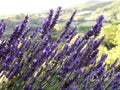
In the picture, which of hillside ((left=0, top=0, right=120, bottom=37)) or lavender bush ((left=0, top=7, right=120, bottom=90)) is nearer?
lavender bush ((left=0, top=7, right=120, bottom=90))

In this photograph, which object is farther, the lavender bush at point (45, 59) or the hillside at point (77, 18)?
the hillside at point (77, 18)

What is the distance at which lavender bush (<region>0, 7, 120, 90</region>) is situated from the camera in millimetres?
2611

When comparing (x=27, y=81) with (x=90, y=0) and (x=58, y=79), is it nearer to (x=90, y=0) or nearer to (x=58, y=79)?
(x=58, y=79)

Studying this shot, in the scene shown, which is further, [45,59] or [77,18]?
[77,18]

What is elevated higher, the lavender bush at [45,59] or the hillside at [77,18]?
the hillside at [77,18]

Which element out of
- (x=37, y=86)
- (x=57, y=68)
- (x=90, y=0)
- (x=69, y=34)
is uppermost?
(x=90, y=0)

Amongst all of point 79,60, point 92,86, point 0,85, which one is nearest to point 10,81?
point 0,85

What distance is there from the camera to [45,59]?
9.28 ft

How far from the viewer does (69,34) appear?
3.42 metres

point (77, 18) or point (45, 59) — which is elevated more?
point (77, 18)

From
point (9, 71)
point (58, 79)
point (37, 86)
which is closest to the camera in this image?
point (9, 71)

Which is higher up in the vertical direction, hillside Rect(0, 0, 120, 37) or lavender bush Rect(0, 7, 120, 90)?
hillside Rect(0, 0, 120, 37)

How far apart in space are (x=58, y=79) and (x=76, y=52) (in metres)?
0.33

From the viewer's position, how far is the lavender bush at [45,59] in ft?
8.57
